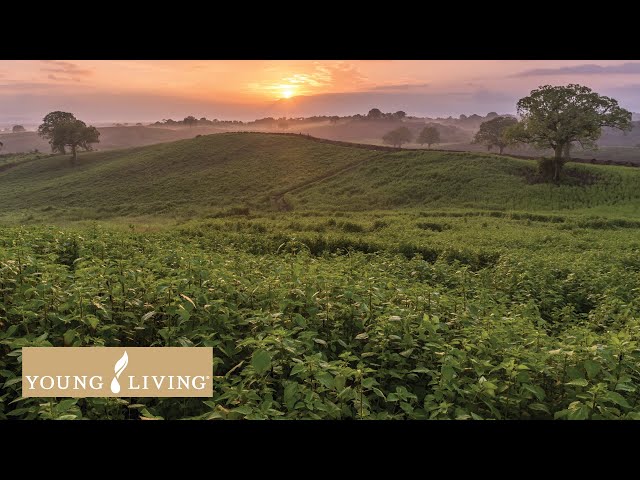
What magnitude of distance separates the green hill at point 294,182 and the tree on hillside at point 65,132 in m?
2.94

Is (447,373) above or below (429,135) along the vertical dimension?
below

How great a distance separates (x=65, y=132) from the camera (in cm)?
5828

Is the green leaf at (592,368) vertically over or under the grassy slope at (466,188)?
under

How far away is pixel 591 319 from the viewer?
27.0ft

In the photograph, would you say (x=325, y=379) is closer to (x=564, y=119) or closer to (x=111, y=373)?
(x=111, y=373)

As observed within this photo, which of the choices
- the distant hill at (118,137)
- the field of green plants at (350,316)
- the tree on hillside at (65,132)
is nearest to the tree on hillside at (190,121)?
the distant hill at (118,137)

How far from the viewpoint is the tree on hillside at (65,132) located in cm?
5700

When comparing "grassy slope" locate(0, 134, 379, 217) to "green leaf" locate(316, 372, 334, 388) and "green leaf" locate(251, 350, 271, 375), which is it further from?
"green leaf" locate(316, 372, 334, 388)

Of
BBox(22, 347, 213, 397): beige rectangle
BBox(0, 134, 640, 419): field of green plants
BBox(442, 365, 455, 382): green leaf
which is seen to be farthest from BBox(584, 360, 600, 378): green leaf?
BBox(22, 347, 213, 397): beige rectangle

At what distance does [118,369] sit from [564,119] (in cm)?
5058

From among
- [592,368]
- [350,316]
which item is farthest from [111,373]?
[592,368]

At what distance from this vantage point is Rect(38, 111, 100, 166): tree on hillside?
187 ft

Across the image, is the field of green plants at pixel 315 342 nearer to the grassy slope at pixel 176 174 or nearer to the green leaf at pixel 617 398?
the green leaf at pixel 617 398

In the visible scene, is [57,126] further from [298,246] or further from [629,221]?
[629,221]
